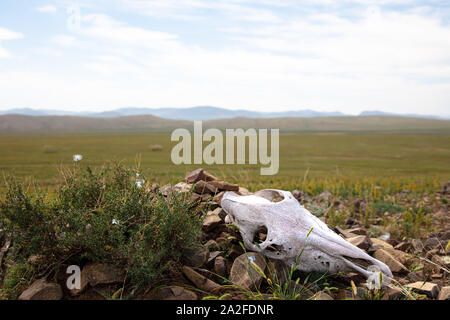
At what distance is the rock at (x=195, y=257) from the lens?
4.13 meters

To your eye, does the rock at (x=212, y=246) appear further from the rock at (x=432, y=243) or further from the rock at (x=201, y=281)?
the rock at (x=432, y=243)

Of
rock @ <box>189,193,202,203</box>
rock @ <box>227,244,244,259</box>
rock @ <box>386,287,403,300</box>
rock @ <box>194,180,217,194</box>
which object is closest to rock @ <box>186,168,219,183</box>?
rock @ <box>194,180,217,194</box>

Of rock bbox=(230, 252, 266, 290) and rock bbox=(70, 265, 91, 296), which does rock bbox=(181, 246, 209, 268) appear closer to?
rock bbox=(230, 252, 266, 290)

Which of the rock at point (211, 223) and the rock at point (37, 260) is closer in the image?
the rock at point (37, 260)

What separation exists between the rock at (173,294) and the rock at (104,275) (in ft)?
1.43

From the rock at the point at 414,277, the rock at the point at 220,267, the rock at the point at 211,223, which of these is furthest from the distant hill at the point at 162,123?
the rock at the point at 220,267

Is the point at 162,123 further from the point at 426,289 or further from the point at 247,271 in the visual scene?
the point at 426,289

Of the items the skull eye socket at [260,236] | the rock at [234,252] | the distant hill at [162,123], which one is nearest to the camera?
the rock at [234,252]

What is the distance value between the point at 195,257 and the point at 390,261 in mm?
2829

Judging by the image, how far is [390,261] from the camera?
4797 mm
